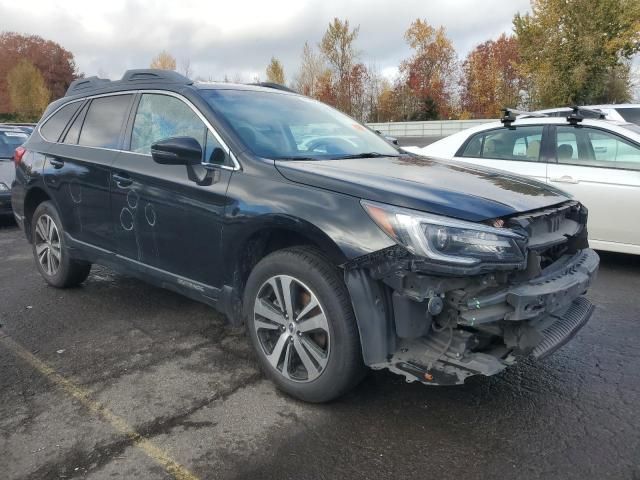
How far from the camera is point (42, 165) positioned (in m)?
4.88

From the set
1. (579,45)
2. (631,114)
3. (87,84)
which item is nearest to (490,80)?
(579,45)

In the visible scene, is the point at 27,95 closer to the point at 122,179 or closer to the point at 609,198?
the point at 122,179

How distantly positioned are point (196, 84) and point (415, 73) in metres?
42.3

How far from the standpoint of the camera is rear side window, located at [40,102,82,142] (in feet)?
16.0

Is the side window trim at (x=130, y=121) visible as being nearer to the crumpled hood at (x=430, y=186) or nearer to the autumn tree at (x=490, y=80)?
the crumpled hood at (x=430, y=186)

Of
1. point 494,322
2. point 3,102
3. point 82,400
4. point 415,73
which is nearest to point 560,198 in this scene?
point 494,322

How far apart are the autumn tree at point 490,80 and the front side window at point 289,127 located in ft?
124

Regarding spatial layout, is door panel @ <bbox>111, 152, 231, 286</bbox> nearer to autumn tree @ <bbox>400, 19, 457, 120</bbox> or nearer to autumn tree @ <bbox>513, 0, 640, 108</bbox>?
autumn tree @ <bbox>513, 0, 640, 108</bbox>

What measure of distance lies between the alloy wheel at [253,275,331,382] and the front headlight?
61 centimetres

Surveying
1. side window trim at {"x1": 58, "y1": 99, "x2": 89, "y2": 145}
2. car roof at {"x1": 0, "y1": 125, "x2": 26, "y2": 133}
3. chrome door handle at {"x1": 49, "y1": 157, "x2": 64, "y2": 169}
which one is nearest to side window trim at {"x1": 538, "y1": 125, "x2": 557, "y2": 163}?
side window trim at {"x1": 58, "y1": 99, "x2": 89, "y2": 145}

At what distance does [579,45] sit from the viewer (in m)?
23.9

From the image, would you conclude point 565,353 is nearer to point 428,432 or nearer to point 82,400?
point 428,432

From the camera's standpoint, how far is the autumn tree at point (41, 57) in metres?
67.5

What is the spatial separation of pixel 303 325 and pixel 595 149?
426cm
